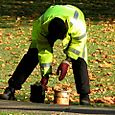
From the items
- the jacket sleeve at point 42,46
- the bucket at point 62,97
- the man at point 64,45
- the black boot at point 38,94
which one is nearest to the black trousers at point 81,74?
the man at point 64,45

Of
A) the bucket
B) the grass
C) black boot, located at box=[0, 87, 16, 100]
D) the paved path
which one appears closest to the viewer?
the paved path

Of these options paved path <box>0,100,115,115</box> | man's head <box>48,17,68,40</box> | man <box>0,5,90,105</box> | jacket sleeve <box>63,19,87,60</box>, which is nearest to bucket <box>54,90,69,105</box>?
man <box>0,5,90,105</box>

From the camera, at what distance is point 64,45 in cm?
→ 941

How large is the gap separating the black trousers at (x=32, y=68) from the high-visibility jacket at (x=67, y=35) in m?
0.18

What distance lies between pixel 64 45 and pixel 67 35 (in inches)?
Answer: 6.8

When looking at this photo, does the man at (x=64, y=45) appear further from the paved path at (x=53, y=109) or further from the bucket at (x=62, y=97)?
the paved path at (x=53, y=109)

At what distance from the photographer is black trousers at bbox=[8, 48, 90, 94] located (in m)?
9.75

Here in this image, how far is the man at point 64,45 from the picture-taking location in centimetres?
936

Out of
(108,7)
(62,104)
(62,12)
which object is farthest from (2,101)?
(108,7)

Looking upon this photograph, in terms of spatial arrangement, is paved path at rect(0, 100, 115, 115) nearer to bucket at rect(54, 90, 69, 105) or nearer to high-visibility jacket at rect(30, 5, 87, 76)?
bucket at rect(54, 90, 69, 105)

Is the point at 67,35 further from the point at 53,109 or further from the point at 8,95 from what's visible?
the point at 8,95

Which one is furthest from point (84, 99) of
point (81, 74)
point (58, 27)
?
point (58, 27)

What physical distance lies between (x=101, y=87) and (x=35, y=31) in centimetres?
308

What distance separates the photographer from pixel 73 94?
11344mm
